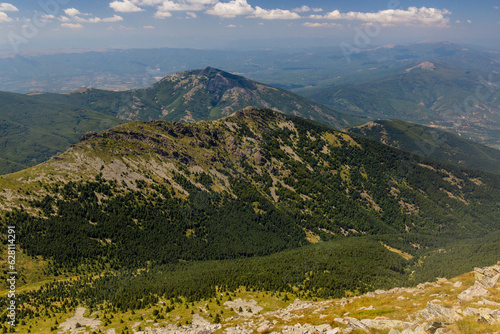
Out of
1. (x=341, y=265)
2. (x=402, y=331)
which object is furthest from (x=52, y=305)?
(x=341, y=265)

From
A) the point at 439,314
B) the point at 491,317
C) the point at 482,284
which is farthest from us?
the point at 482,284

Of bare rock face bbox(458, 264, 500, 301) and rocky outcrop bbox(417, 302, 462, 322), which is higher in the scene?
rocky outcrop bbox(417, 302, 462, 322)

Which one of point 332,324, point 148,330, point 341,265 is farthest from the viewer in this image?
point 341,265

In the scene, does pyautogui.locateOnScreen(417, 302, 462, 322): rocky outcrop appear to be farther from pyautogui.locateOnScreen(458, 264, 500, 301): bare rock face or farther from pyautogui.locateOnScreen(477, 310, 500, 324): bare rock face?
pyautogui.locateOnScreen(458, 264, 500, 301): bare rock face

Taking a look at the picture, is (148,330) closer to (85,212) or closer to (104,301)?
(104,301)

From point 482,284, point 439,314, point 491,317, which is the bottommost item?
point 482,284

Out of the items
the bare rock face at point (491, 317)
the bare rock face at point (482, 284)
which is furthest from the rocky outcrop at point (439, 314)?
the bare rock face at point (482, 284)

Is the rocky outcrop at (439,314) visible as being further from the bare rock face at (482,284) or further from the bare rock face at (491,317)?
the bare rock face at (482,284)

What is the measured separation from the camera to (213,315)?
302ft

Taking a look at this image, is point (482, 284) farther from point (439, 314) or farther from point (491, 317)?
point (491, 317)

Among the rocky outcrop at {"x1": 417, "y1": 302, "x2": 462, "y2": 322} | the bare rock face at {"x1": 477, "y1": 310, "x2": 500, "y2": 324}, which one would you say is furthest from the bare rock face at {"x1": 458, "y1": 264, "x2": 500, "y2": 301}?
the bare rock face at {"x1": 477, "y1": 310, "x2": 500, "y2": 324}

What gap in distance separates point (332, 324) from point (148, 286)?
331 ft

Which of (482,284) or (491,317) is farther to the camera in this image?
(482,284)

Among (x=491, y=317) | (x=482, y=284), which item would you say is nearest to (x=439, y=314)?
(x=491, y=317)
